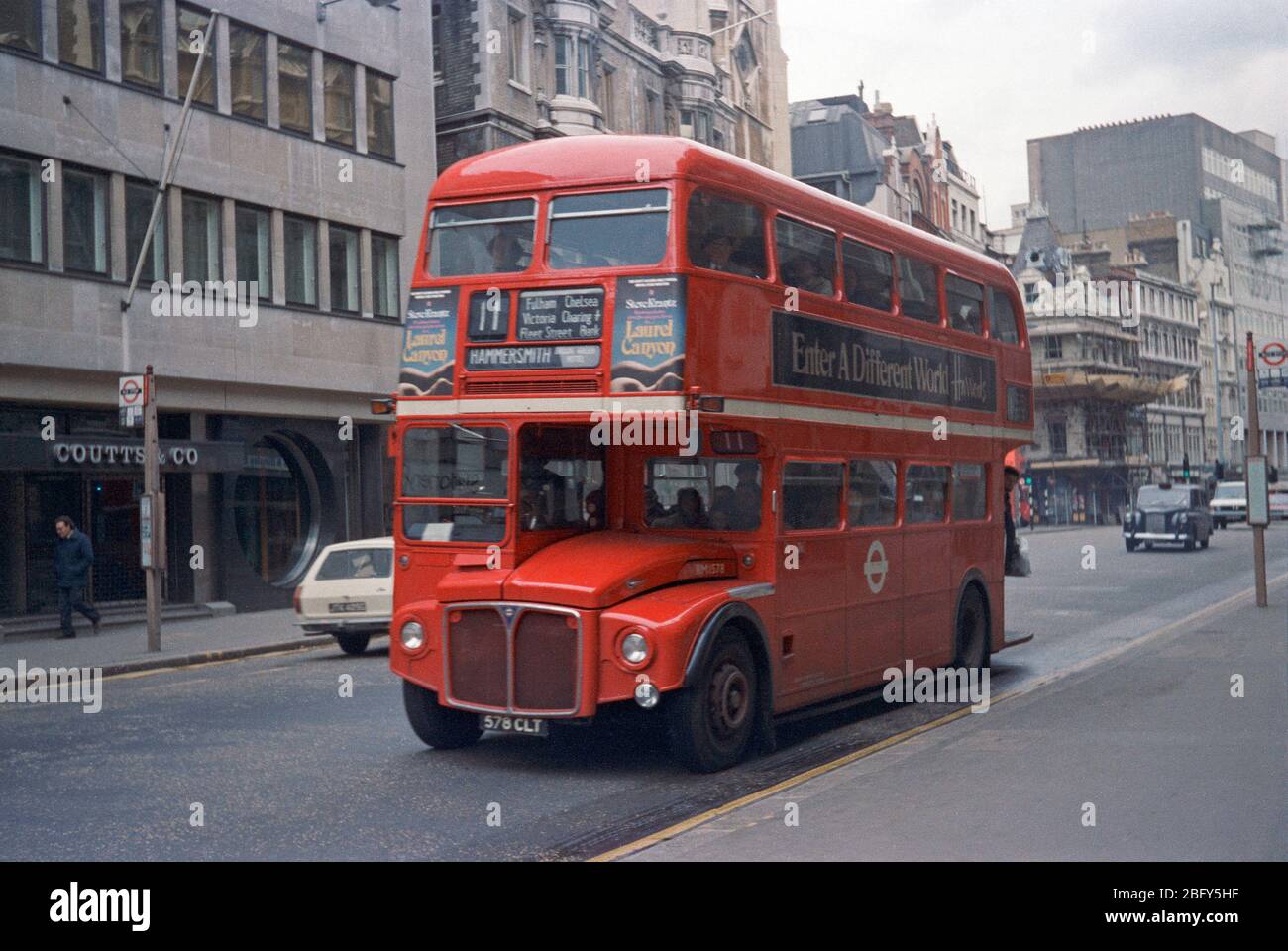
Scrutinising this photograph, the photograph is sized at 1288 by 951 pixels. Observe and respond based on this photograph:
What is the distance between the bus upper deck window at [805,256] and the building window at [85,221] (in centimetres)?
1641

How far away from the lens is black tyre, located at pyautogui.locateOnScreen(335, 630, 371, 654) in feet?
63.5

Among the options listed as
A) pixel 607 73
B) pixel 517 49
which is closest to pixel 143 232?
pixel 517 49

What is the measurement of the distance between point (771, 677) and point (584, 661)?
1.60 metres

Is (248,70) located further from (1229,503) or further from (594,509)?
(1229,503)

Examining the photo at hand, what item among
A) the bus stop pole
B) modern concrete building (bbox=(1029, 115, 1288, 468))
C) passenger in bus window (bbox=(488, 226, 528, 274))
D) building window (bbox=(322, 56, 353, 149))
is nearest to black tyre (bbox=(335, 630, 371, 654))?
passenger in bus window (bbox=(488, 226, 528, 274))

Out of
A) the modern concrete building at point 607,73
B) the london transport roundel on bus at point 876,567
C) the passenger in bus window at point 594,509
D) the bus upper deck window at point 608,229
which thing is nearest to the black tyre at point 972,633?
the london transport roundel on bus at point 876,567

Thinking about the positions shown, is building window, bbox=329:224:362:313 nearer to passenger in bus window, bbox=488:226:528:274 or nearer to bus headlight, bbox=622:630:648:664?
passenger in bus window, bbox=488:226:528:274

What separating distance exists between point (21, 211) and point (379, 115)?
32.7 feet

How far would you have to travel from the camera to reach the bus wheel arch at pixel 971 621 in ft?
45.7

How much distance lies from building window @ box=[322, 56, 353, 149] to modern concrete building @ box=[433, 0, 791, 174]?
3975 millimetres

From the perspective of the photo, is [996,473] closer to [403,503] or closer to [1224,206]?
[403,503]

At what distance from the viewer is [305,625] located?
19484 millimetres

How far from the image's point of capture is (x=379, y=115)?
31.3 meters

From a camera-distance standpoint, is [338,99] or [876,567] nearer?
[876,567]
